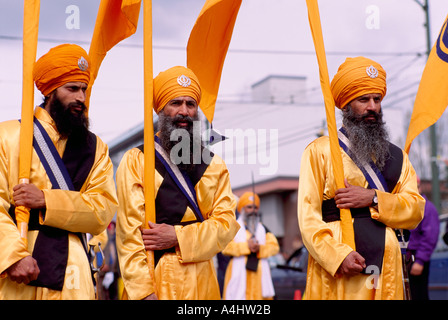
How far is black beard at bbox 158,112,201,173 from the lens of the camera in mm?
4469

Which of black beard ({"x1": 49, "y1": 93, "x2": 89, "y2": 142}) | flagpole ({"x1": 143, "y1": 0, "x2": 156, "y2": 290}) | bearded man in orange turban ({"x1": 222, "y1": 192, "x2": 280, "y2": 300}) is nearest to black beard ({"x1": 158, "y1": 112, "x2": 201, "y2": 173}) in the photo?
flagpole ({"x1": 143, "y1": 0, "x2": 156, "y2": 290})

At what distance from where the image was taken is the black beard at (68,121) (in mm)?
4211

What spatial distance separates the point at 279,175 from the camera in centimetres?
3136

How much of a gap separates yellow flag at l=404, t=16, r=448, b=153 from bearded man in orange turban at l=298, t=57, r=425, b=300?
411 millimetres

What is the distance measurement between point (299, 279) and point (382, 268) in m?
8.90

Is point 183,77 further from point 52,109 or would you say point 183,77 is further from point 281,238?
point 281,238

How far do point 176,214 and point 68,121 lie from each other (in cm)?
91

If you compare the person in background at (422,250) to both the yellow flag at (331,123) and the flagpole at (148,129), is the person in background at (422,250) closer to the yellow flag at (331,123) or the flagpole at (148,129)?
the yellow flag at (331,123)

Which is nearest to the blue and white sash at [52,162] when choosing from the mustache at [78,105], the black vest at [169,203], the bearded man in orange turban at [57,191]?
the bearded man in orange turban at [57,191]

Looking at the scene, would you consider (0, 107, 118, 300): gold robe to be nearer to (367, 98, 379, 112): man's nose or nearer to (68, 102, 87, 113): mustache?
(68, 102, 87, 113): mustache

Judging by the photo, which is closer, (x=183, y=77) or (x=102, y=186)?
(x=102, y=186)

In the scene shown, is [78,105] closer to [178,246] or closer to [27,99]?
[27,99]

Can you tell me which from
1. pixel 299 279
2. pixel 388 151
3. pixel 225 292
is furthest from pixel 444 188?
pixel 388 151
